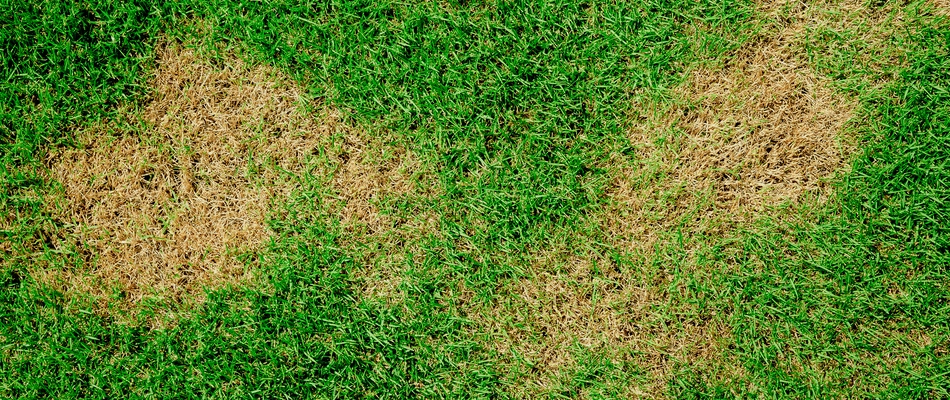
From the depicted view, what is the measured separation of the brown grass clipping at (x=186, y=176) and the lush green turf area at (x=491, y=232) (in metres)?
0.10

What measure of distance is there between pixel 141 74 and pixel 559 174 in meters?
1.91

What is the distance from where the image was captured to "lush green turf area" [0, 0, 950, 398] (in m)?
2.59

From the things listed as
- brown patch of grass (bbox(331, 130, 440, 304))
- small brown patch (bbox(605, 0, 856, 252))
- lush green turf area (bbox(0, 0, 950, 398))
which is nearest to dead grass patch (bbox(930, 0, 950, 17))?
lush green turf area (bbox(0, 0, 950, 398))

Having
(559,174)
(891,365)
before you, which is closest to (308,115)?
(559,174)

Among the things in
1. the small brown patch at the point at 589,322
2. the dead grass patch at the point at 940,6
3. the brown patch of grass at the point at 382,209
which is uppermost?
the dead grass patch at the point at 940,6

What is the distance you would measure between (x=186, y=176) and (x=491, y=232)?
1.37 metres

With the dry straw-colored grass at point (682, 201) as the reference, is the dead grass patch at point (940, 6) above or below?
above

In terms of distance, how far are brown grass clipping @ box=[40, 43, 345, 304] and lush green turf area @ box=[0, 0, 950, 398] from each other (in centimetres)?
10

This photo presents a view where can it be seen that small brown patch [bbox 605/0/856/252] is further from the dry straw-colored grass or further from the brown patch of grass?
the brown patch of grass

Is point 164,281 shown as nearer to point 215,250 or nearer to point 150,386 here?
point 215,250

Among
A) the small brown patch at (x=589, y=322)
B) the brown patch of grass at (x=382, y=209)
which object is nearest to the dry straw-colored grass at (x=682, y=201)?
the small brown patch at (x=589, y=322)

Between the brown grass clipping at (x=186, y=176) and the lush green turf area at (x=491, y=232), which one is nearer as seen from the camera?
the lush green turf area at (x=491, y=232)

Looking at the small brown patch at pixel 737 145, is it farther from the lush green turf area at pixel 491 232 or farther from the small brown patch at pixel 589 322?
the small brown patch at pixel 589 322

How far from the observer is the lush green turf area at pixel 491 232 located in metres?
2.59
